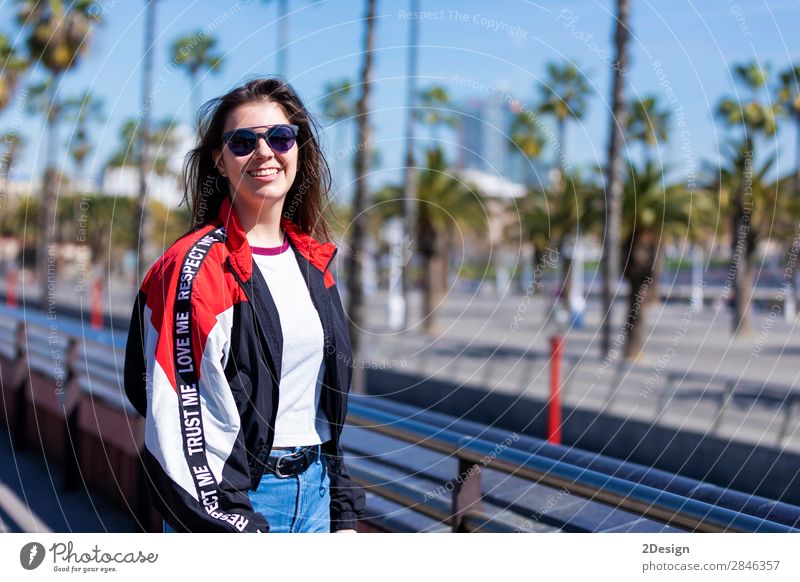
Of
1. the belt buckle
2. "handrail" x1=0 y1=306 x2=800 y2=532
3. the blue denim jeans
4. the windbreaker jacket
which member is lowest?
"handrail" x1=0 y1=306 x2=800 y2=532

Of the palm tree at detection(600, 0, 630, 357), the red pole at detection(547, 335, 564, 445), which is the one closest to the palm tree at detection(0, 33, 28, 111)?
the palm tree at detection(600, 0, 630, 357)

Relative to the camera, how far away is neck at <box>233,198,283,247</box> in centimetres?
238

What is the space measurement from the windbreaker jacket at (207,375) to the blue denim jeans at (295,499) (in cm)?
A: 5

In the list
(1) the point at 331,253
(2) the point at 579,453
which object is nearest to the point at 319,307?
(1) the point at 331,253

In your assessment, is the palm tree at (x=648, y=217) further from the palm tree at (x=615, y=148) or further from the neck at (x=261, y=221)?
the neck at (x=261, y=221)

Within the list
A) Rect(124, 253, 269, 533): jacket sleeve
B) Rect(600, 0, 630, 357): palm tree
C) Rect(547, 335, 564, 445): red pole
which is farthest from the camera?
Rect(600, 0, 630, 357): palm tree

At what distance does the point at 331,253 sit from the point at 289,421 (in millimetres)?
490

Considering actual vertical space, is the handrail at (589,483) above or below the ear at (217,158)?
below

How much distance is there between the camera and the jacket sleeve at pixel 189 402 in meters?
2.11

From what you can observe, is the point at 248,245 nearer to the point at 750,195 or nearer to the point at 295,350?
the point at 295,350

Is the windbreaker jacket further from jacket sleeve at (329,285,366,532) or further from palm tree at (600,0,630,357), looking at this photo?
palm tree at (600,0,630,357)

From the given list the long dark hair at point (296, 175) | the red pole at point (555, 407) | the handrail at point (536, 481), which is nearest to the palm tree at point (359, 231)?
the red pole at point (555, 407)
